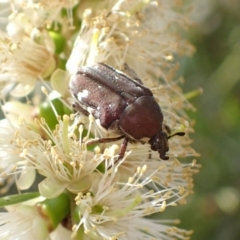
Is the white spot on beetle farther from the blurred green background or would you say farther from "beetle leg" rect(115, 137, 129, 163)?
the blurred green background

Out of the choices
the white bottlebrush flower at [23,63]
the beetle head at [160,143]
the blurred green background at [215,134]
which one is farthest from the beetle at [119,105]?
the blurred green background at [215,134]

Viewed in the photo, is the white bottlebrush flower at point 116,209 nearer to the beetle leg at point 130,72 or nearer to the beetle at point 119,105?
the beetle at point 119,105

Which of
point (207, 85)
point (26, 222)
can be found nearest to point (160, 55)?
point (26, 222)

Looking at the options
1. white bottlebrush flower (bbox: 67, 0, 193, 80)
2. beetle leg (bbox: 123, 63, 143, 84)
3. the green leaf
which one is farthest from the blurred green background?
the green leaf

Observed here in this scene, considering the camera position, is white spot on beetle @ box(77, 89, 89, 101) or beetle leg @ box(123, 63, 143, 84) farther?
beetle leg @ box(123, 63, 143, 84)

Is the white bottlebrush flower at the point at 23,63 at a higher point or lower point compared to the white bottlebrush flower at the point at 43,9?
lower
